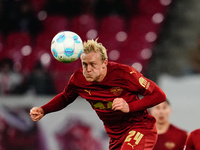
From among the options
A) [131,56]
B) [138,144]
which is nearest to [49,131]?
[131,56]

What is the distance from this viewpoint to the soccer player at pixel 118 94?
445cm

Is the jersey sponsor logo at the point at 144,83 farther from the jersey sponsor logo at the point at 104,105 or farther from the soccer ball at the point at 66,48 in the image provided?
the soccer ball at the point at 66,48

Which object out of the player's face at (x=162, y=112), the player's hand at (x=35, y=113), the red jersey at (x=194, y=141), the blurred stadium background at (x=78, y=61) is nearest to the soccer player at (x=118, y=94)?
the player's hand at (x=35, y=113)

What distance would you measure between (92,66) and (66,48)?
13.1 inches

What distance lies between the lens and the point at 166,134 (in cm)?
589

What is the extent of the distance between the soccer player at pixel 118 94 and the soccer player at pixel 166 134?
44.8 inches

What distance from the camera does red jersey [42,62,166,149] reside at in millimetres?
4445

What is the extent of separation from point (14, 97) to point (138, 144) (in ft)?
14.4

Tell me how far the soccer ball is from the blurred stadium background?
12.2 feet

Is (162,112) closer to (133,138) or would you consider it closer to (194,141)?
(194,141)

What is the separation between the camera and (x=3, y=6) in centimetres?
1051

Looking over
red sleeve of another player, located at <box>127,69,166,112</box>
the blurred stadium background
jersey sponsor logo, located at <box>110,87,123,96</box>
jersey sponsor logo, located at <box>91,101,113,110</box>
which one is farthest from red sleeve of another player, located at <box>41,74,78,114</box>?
the blurred stadium background

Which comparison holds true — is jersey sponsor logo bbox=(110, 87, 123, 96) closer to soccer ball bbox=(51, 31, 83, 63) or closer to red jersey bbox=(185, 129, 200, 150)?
soccer ball bbox=(51, 31, 83, 63)

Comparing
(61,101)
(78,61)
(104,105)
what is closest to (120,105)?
(104,105)
